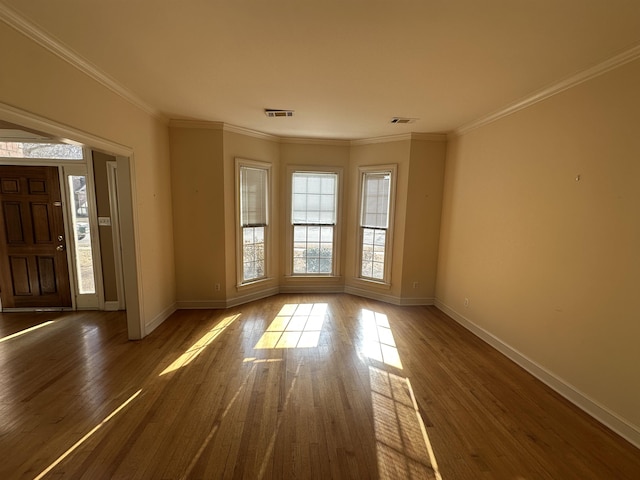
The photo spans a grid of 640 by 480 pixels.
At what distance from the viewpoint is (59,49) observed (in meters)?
2.03

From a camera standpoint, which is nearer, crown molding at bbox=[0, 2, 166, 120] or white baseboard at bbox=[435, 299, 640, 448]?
crown molding at bbox=[0, 2, 166, 120]

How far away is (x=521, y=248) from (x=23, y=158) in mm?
6287

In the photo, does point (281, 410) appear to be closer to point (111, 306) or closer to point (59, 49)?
point (59, 49)

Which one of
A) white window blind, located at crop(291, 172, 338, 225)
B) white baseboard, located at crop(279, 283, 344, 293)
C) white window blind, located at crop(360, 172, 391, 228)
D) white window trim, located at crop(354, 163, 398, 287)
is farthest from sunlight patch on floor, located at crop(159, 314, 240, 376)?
white window blind, located at crop(360, 172, 391, 228)

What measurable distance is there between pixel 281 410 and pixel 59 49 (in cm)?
320

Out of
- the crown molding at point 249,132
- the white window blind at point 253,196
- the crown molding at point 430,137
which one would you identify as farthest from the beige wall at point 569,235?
the white window blind at point 253,196

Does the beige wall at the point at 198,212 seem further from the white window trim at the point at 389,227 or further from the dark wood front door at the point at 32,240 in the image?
the white window trim at the point at 389,227

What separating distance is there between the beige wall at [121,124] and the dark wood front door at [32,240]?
60.4 inches

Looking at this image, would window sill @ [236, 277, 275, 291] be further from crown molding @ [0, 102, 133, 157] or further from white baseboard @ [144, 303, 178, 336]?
crown molding @ [0, 102, 133, 157]

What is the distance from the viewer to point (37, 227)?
391 centimetres

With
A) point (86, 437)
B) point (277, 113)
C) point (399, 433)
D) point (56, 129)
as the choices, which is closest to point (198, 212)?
point (277, 113)

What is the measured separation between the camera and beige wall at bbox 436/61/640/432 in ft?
6.58

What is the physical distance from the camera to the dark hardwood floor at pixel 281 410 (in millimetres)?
1742

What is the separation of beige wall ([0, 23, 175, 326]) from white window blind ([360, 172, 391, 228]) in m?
3.07
